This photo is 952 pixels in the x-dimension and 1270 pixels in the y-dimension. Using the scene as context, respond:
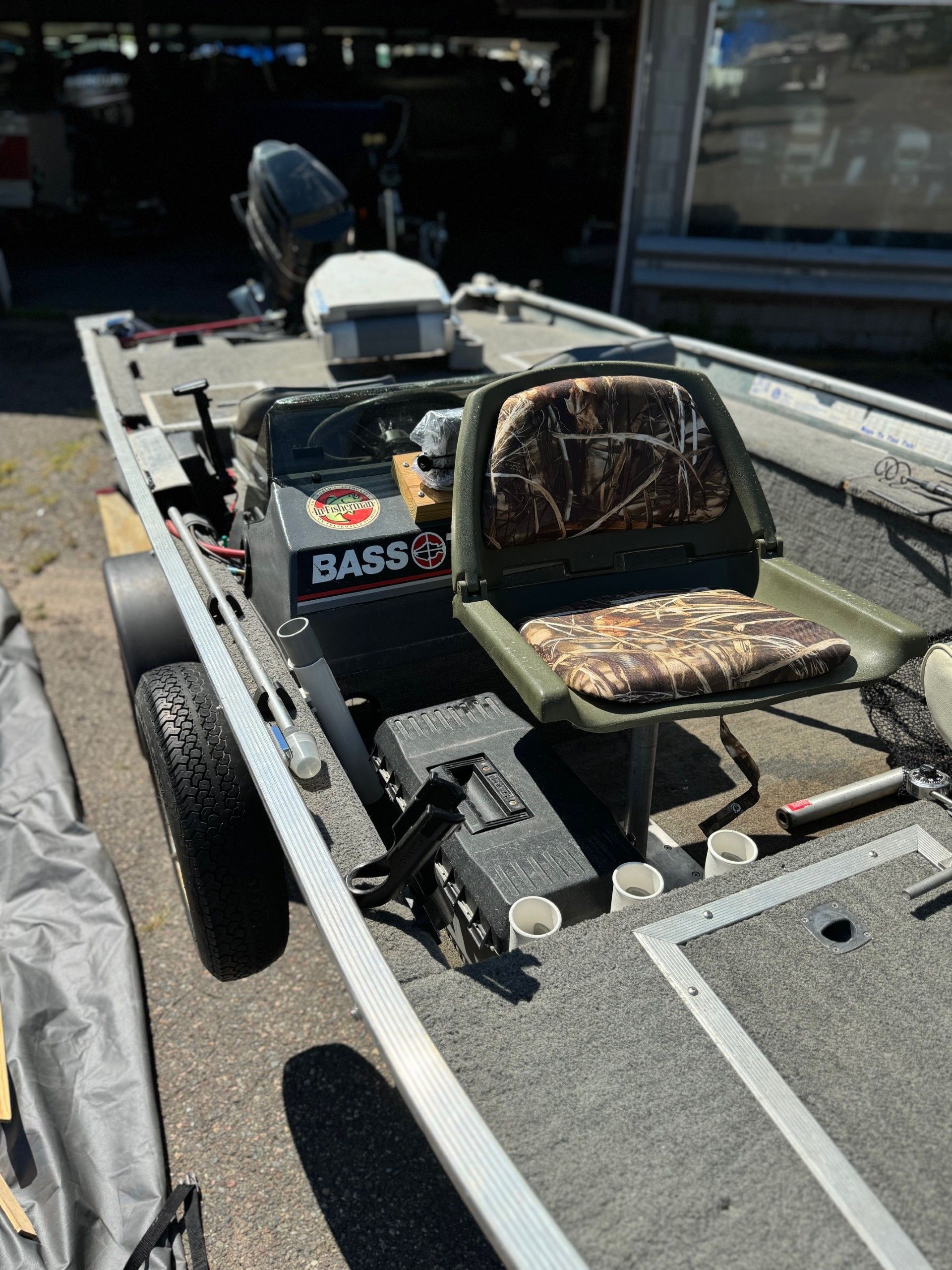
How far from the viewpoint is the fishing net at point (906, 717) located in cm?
228

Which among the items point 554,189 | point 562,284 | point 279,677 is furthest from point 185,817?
point 554,189

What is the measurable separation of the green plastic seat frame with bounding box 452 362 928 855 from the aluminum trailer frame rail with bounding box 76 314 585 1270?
52cm

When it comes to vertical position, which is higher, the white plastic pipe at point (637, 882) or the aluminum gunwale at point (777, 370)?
the aluminum gunwale at point (777, 370)

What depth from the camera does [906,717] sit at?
93.5 inches

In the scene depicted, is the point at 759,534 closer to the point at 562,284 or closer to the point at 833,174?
the point at 833,174

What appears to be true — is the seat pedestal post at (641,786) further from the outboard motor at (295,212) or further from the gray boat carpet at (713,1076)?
the outboard motor at (295,212)

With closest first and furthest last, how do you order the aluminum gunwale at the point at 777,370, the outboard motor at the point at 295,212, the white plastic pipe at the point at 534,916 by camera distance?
1. the white plastic pipe at the point at 534,916
2. the aluminum gunwale at the point at 777,370
3. the outboard motor at the point at 295,212

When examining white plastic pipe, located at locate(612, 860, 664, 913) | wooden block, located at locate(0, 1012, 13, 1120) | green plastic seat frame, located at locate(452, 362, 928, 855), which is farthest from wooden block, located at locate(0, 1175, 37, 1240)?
green plastic seat frame, located at locate(452, 362, 928, 855)

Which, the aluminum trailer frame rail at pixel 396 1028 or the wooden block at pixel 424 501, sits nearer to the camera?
the aluminum trailer frame rail at pixel 396 1028

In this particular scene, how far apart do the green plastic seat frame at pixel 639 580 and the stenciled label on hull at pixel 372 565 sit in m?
0.26

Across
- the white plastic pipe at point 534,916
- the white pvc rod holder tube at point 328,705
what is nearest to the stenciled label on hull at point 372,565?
the white pvc rod holder tube at point 328,705

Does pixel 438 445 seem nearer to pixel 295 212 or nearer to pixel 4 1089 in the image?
pixel 4 1089

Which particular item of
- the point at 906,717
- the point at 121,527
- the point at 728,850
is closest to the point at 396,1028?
the point at 728,850

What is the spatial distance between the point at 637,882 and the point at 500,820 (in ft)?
1.17
